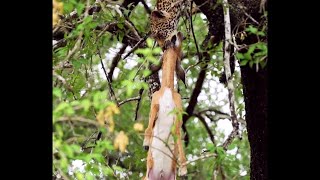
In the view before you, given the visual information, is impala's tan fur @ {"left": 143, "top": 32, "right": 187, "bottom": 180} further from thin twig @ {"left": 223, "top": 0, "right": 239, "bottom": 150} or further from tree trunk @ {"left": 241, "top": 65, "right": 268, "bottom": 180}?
tree trunk @ {"left": 241, "top": 65, "right": 268, "bottom": 180}

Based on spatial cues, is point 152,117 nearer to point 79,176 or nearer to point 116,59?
point 79,176

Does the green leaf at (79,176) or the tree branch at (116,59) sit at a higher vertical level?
the tree branch at (116,59)

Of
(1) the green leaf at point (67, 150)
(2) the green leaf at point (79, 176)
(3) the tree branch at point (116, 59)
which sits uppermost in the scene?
(3) the tree branch at point (116, 59)

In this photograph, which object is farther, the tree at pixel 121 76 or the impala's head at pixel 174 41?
the impala's head at pixel 174 41

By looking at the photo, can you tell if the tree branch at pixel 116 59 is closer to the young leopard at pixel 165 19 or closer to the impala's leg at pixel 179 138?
the young leopard at pixel 165 19

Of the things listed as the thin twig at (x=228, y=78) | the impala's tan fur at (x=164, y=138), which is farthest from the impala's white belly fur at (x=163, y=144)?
the thin twig at (x=228, y=78)

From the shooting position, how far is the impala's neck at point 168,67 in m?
1.76

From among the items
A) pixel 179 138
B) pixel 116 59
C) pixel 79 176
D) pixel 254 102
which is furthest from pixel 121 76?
pixel 79 176

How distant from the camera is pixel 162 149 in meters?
1.71

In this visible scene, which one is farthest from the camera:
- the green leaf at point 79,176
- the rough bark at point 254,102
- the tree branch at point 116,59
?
the tree branch at point 116,59

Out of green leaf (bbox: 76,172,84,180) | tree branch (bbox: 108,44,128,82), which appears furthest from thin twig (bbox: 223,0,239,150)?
tree branch (bbox: 108,44,128,82)
